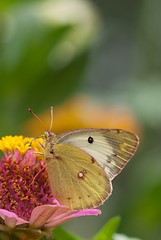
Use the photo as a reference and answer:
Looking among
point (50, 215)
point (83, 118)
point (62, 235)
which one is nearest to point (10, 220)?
point (50, 215)

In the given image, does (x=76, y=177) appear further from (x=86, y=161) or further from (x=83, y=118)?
(x=83, y=118)

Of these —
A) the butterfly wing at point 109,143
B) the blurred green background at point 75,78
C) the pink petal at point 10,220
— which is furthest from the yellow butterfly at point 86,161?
the blurred green background at point 75,78

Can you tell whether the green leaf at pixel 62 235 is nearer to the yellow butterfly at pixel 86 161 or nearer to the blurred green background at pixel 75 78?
the yellow butterfly at pixel 86 161

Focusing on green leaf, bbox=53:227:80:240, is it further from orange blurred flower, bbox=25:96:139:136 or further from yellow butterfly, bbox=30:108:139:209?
orange blurred flower, bbox=25:96:139:136

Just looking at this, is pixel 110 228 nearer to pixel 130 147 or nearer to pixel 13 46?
pixel 130 147

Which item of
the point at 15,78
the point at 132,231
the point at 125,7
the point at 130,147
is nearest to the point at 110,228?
the point at 130,147

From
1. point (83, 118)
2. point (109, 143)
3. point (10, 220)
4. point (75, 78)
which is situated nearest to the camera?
point (10, 220)
